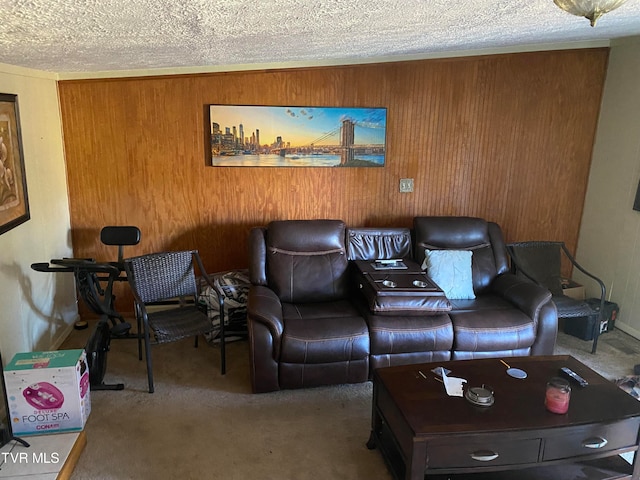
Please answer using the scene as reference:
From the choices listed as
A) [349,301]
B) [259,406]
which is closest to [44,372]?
[259,406]

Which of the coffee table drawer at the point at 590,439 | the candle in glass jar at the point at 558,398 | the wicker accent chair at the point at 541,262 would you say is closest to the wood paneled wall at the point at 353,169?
the wicker accent chair at the point at 541,262

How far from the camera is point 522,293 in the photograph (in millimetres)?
3354

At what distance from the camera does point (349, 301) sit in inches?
137

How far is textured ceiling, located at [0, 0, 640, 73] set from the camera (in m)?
1.66

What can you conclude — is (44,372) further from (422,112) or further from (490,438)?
(422,112)

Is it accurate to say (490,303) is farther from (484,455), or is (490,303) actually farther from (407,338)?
(484,455)

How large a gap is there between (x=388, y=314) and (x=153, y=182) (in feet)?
7.06

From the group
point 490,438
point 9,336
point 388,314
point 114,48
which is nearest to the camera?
point 490,438

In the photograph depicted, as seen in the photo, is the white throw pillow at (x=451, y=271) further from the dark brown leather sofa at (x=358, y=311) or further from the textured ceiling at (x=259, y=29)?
the textured ceiling at (x=259, y=29)

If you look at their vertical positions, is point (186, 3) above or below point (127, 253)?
above

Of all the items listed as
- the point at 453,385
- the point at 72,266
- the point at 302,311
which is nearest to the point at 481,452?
the point at 453,385

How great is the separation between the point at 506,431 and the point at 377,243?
6.28 feet

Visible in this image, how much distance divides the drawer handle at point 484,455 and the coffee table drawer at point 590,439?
0.77ft

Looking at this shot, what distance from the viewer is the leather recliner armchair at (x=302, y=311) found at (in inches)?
115
